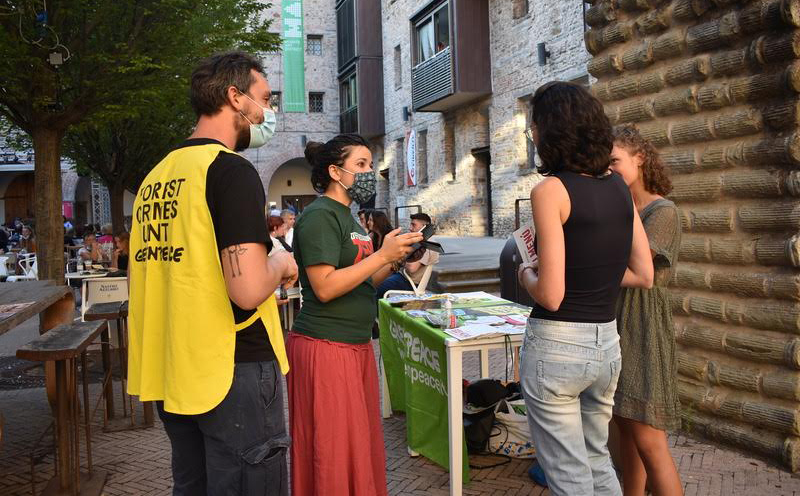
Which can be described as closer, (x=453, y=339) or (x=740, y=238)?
(x=453, y=339)

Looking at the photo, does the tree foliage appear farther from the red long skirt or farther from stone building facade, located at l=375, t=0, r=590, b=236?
stone building facade, located at l=375, t=0, r=590, b=236

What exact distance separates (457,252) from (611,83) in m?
9.20

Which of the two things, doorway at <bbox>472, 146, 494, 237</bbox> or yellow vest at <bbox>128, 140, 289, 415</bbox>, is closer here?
yellow vest at <bbox>128, 140, 289, 415</bbox>

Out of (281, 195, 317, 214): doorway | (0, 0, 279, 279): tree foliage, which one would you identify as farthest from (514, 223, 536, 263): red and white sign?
(281, 195, 317, 214): doorway

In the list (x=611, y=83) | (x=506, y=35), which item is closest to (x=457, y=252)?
(x=506, y=35)

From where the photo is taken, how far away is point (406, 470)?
14.0ft

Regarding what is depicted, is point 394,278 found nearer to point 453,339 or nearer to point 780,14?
point 453,339

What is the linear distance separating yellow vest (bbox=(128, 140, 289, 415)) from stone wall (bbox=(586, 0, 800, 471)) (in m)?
3.25

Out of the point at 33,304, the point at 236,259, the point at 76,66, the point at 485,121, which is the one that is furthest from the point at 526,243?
the point at 485,121

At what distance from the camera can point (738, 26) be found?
4.08 meters

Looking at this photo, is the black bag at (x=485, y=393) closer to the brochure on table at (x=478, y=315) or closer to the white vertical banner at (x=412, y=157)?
the brochure on table at (x=478, y=315)

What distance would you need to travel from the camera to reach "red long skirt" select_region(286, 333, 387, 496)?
2.77m

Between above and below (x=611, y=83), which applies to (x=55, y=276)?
below

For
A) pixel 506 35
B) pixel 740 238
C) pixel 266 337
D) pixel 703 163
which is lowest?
pixel 266 337
